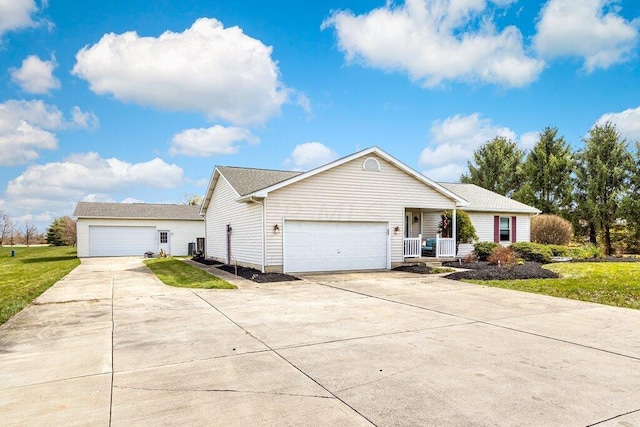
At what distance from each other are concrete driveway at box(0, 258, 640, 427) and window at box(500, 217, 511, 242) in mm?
14732

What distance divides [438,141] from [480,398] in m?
29.6

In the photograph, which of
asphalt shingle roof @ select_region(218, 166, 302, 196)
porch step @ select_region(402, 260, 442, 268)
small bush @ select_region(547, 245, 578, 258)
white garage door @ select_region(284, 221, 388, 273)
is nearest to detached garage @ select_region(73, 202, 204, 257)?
asphalt shingle roof @ select_region(218, 166, 302, 196)

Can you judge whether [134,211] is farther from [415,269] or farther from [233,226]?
[415,269]

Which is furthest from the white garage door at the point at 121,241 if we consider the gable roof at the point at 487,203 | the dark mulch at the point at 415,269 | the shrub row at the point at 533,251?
the shrub row at the point at 533,251

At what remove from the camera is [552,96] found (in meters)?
22.6

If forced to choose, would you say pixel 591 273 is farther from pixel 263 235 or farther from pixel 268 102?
pixel 268 102

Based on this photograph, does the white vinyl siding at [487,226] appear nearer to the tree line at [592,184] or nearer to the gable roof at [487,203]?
the gable roof at [487,203]

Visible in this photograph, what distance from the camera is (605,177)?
28.9m

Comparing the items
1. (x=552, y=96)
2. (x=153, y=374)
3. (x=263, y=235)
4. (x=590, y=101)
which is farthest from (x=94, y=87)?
(x=590, y=101)

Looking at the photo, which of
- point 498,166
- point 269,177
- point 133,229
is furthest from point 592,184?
point 133,229

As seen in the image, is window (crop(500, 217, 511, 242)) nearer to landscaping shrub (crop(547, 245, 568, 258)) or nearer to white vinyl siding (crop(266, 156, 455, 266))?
landscaping shrub (crop(547, 245, 568, 258))

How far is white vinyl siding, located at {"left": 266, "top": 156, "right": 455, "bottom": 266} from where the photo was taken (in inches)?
592

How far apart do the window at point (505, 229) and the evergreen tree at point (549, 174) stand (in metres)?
11.6

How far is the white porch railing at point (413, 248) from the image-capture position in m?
17.8
